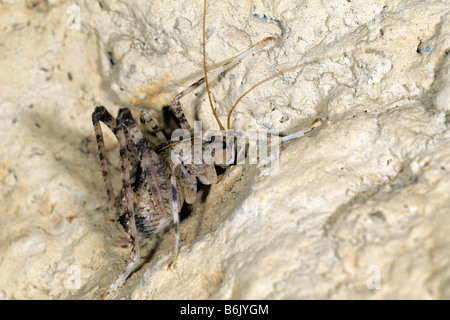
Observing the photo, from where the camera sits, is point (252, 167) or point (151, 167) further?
point (151, 167)

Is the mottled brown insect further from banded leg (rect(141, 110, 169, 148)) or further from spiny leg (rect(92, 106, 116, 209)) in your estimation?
banded leg (rect(141, 110, 169, 148))

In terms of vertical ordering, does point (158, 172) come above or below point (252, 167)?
above

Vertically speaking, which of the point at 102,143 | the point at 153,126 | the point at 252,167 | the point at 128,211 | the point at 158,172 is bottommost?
the point at 128,211

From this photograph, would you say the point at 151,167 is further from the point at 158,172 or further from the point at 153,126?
the point at 153,126

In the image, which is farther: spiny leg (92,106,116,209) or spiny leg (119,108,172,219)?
spiny leg (92,106,116,209)

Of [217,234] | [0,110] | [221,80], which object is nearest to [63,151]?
[0,110]

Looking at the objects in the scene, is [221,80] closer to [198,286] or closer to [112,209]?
[112,209]

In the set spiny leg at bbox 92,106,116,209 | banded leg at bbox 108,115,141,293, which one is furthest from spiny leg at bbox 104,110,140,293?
spiny leg at bbox 92,106,116,209

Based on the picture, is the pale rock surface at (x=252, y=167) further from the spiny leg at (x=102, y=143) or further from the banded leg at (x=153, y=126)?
the spiny leg at (x=102, y=143)

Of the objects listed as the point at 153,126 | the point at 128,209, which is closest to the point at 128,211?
the point at 128,209
